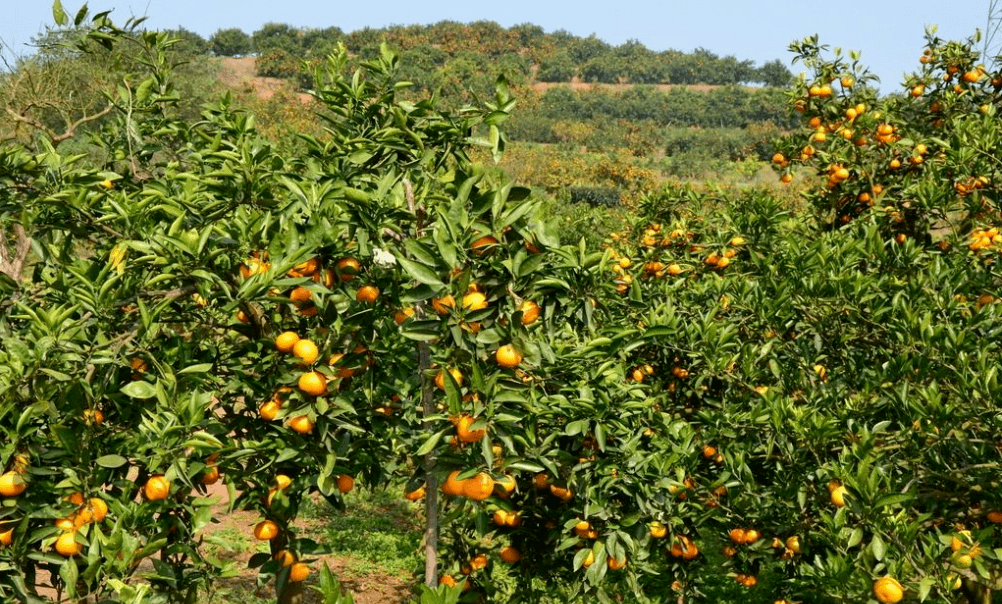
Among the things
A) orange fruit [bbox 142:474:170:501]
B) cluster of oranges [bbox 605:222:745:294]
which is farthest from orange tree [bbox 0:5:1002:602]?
cluster of oranges [bbox 605:222:745:294]

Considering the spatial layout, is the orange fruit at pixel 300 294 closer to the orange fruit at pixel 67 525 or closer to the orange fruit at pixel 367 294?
the orange fruit at pixel 367 294

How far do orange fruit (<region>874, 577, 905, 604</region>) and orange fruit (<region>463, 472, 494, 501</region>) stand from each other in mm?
1177

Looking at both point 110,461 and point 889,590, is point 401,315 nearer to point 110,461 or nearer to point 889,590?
point 110,461

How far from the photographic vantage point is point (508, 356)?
1.89 metres

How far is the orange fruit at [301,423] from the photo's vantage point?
1977 millimetres

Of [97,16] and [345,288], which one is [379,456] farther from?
[97,16]

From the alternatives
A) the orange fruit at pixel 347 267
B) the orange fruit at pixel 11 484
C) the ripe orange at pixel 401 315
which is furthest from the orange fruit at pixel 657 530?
the orange fruit at pixel 11 484

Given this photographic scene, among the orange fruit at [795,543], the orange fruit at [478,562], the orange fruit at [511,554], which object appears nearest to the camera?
the orange fruit at [511,554]

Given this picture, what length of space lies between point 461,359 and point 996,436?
Answer: 1754mm

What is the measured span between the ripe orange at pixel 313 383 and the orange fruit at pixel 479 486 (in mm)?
441

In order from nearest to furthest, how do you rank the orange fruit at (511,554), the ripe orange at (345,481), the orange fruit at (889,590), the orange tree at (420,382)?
1. the orange tree at (420,382)
2. the orange fruit at (889,590)
3. the ripe orange at (345,481)
4. the orange fruit at (511,554)

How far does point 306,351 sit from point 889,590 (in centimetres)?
167

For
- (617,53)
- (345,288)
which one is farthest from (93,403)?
(617,53)

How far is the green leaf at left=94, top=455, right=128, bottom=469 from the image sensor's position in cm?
184
